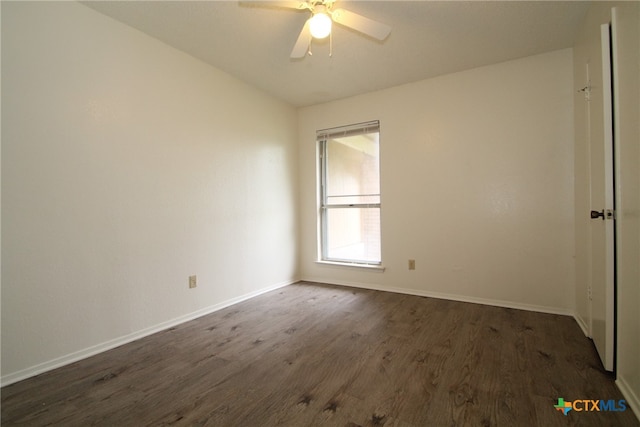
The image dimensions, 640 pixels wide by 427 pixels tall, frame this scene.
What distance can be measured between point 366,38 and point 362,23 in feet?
2.00

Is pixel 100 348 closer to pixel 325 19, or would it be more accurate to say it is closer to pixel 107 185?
pixel 107 185

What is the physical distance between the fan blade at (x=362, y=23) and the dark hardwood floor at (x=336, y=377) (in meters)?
2.21

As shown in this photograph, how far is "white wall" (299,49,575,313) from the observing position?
2.73 metres

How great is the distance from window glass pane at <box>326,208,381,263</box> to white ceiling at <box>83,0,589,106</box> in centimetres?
165

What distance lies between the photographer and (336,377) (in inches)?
68.8

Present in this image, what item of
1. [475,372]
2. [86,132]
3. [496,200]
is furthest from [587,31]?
[86,132]

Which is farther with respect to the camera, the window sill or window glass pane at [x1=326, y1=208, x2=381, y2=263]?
window glass pane at [x1=326, y1=208, x2=381, y2=263]

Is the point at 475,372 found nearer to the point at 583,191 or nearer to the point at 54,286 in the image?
the point at 583,191

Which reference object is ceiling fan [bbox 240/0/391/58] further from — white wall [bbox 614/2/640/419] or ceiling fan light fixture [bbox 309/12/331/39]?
white wall [bbox 614/2/640/419]

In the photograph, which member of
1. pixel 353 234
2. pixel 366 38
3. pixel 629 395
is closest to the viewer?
pixel 629 395

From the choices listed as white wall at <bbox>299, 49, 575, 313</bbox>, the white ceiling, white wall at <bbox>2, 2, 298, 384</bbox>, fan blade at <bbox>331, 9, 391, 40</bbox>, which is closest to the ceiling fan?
fan blade at <bbox>331, 9, 391, 40</bbox>

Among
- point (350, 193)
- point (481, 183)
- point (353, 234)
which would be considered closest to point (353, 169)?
point (350, 193)

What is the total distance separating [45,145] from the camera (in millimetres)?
1873

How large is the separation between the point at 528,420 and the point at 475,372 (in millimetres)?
406
